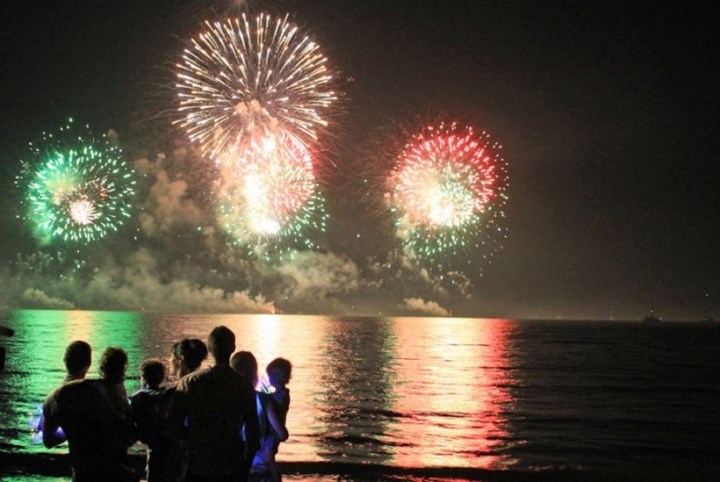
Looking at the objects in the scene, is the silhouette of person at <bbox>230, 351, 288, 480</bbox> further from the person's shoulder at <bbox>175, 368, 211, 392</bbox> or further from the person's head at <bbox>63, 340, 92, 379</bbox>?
the person's head at <bbox>63, 340, 92, 379</bbox>

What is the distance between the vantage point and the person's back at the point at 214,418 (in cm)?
611

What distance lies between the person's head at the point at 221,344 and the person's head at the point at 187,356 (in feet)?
2.83

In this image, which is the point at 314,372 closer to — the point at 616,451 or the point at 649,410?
the point at 649,410

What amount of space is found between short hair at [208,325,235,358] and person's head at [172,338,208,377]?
0.86 meters

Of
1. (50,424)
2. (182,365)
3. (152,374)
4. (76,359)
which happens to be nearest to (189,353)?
(182,365)

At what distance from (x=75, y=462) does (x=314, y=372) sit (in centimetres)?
4871

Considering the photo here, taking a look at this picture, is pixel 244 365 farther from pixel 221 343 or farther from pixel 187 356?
pixel 221 343

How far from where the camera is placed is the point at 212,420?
20.1ft

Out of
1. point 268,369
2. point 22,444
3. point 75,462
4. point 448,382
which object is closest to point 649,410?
point 448,382

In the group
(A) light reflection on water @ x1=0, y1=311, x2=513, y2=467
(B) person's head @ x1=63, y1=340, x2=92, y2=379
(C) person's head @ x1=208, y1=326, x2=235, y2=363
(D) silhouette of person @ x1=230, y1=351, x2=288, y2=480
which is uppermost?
(C) person's head @ x1=208, y1=326, x2=235, y2=363

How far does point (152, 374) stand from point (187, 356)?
484 mm

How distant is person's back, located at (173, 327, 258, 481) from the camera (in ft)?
20.1

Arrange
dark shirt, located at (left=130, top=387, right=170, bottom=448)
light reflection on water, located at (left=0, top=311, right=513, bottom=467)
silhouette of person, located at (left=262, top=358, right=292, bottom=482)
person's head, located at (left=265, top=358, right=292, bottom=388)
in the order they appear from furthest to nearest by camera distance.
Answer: light reflection on water, located at (left=0, top=311, right=513, bottom=467) → person's head, located at (left=265, top=358, right=292, bottom=388) → silhouette of person, located at (left=262, top=358, right=292, bottom=482) → dark shirt, located at (left=130, top=387, right=170, bottom=448)

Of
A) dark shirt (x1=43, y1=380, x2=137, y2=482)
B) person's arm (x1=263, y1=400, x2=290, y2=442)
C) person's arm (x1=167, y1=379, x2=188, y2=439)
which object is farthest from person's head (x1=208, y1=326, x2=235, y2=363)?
person's arm (x1=263, y1=400, x2=290, y2=442)
